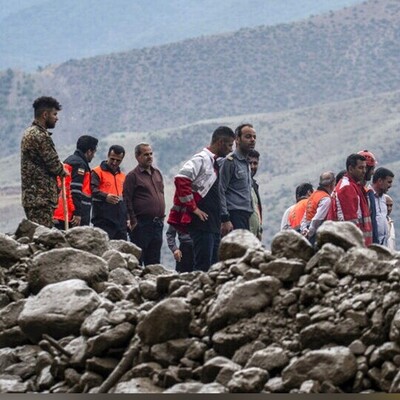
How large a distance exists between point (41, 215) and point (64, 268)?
3.03 metres

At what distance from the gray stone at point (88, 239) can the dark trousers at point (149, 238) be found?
293 centimetres

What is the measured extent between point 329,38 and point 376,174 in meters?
162

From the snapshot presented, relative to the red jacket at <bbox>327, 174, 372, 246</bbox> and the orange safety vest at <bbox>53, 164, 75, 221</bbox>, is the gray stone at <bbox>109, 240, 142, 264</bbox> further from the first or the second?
the red jacket at <bbox>327, 174, 372, 246</bbox>

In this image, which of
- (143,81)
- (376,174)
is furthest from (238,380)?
(143,81)

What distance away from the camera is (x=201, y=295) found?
9141 millimetres

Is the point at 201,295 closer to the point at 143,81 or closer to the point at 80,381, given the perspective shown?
the point at 80,381

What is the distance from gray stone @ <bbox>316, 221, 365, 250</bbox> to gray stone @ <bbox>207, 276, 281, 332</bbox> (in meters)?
0.59

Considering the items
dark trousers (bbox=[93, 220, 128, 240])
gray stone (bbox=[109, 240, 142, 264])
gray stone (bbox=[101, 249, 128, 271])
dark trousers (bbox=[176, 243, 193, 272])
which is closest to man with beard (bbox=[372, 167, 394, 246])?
dark trousers (bbox=[176, 243, 193, 272])

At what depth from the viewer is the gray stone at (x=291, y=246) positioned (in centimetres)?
920

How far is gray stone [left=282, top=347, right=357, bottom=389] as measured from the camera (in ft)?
25.4

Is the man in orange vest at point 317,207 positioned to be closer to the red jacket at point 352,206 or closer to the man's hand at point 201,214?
the red jacket at point 352,206

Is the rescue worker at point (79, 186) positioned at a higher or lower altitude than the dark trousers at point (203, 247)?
higher

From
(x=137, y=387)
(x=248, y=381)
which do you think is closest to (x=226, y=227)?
(x=137, y=387)

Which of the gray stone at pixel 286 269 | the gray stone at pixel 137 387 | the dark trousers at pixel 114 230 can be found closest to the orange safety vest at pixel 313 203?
the dark trousers at pixel 114 230
